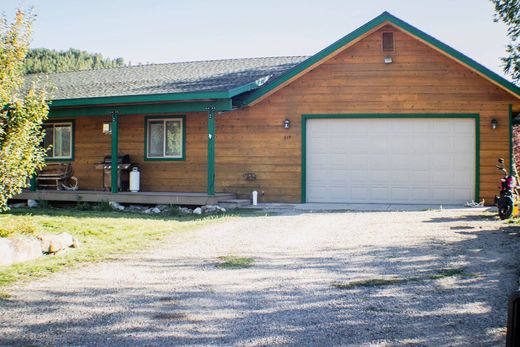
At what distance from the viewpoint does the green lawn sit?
677 centimetres

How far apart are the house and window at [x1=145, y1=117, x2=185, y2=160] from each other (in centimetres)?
11

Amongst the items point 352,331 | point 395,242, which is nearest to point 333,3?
point 395,242

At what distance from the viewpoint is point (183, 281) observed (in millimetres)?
6062

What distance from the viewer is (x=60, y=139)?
57.6 feet

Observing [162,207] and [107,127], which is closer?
[162,207]

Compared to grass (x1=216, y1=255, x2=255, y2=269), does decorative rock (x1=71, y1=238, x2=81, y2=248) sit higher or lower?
higher

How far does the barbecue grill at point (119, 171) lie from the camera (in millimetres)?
15859

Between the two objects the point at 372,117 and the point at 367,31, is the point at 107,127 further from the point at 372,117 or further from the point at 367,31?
the point at 367,31

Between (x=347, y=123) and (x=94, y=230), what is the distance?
298 inches

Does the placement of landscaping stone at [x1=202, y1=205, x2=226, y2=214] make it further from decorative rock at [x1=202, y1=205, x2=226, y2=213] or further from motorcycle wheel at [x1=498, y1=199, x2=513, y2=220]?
motorcycle wheel at [x1=498, y1=199, x2=513, y2=220]

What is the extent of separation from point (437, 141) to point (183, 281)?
998 cm

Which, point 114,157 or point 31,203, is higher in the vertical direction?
point 114,157

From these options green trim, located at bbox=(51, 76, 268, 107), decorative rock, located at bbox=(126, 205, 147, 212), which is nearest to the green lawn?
decorative rock, located at bbox=(126, 205, 147, 212)

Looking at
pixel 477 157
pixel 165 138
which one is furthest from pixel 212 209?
pixel 477 157
